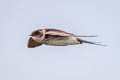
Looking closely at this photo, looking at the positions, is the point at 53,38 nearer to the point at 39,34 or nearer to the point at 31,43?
the point at 39,34

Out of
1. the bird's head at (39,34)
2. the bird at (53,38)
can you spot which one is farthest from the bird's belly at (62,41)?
the bird's head at (39,34)

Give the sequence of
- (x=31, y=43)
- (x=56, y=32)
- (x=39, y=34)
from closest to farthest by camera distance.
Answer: (x=56, y=32), (x=39, y=34), (x=31, y=43)

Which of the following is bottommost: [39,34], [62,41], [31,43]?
[31,43]

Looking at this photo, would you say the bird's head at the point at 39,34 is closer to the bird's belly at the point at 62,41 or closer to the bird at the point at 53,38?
the bird at the point at 53,38

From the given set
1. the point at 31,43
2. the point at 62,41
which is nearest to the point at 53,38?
the point at 62,41

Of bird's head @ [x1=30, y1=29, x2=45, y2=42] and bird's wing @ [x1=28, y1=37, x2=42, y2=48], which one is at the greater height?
bird's head @ [x1=30, y1=29, x2=45, y2=42]

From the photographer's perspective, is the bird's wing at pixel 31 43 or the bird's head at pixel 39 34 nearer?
the bird's head at pixel 39 34

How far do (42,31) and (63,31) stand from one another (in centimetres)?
35

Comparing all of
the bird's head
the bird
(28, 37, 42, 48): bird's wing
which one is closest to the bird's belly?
the bird

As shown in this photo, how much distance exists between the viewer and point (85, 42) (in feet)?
15.2

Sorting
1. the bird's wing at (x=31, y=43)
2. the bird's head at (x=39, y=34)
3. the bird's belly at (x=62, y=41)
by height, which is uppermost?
the bird's head at (x=39, y=34)

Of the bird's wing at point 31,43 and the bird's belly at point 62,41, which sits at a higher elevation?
the bird's belly at point 62,41

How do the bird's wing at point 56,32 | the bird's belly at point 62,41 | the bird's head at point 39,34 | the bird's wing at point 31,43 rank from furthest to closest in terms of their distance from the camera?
the bird's wing at point 31,43 → the bird's belly at point 62,41 → the bird's head at point 39,34 → the bird's wing at point 56,32

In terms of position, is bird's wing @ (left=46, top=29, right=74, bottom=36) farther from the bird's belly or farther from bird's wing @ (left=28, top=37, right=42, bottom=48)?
bird's wing @ (left=28, top=37, right=42, bottom=48)
